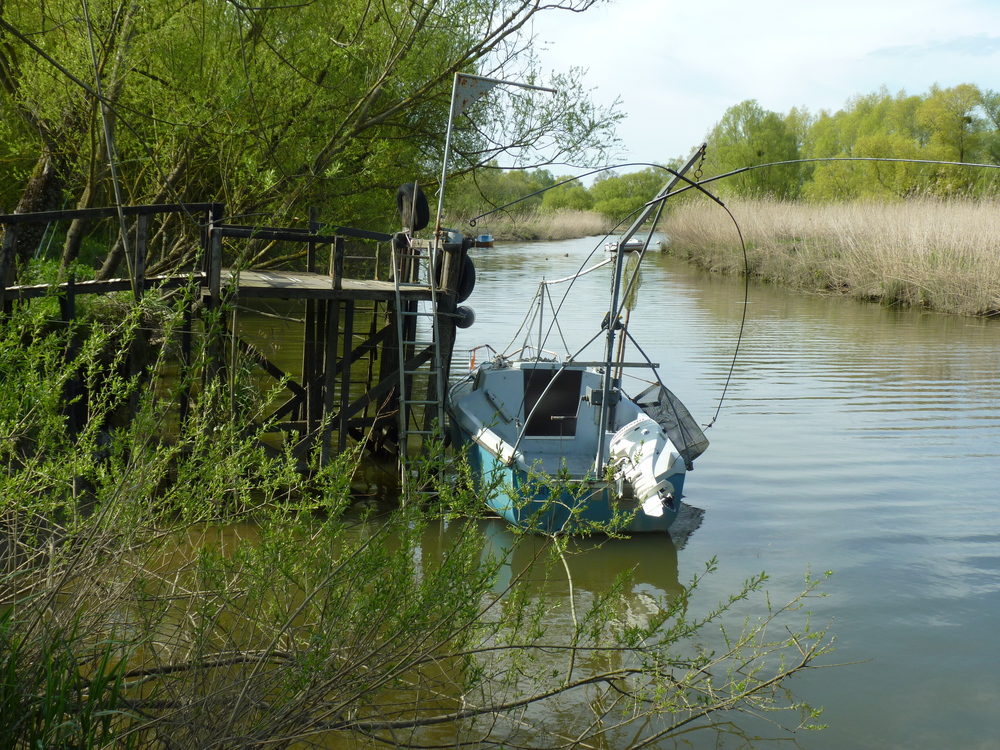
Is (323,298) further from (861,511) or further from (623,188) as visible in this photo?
(623,188)

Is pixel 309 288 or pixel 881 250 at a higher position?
pixel 881 250

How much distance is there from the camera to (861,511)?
10.1 meters

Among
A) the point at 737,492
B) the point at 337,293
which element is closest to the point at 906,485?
the point at 737,492

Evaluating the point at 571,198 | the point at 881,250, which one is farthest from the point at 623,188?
the point at 881,250

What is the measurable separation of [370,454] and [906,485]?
6453mm

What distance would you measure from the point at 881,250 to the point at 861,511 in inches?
851

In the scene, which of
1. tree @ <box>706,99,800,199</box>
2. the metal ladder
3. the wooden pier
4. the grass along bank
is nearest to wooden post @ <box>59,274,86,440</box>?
the wooden pier

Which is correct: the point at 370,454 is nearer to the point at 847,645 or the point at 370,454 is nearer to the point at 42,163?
the point at 42,163

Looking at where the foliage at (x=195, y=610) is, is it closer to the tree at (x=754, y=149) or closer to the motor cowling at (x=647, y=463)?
the motor cowling at (x=647, y=463)

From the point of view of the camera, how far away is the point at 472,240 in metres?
9.88

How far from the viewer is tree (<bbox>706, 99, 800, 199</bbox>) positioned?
6175 cm

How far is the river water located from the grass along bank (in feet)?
14.7

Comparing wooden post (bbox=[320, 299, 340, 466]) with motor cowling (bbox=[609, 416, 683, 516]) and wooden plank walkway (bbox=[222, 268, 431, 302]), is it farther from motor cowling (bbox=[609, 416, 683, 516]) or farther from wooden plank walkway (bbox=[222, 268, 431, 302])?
motor cowling (bbox=[609, 416, 683, 516])

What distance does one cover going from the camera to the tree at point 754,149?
203 ft
